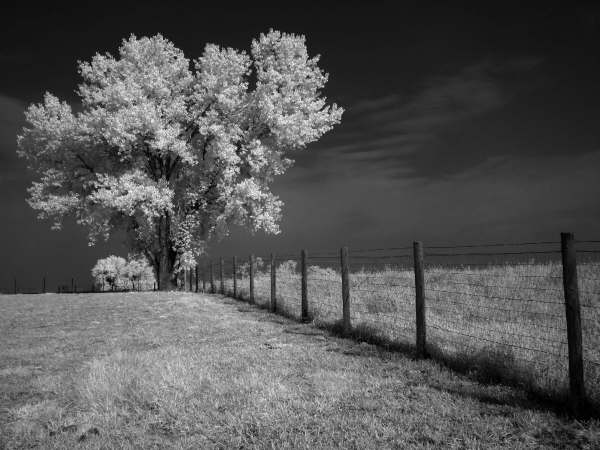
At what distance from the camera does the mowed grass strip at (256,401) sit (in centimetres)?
551

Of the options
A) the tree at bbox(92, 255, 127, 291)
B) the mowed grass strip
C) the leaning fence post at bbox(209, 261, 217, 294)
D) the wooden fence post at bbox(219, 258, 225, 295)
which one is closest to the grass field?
the mowed grass strip

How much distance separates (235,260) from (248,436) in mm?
19389

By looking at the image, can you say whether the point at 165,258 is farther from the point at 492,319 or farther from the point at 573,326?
the point at 573,326

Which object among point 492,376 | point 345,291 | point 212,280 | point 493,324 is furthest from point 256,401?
point 212,280

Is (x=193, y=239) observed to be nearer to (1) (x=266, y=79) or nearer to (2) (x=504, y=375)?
(1) (x=266, y=79)

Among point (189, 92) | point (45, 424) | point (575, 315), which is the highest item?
point (189, 92)

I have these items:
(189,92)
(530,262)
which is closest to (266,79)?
(189,92)

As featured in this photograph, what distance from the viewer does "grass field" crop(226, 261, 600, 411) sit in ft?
24.6

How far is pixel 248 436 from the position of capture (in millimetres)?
5648

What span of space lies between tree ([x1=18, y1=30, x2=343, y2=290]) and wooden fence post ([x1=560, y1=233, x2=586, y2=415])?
21989mm

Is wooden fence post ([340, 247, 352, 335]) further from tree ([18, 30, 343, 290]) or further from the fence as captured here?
tree ([18, 30, 343, 290])

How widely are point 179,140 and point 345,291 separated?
61.6 feet

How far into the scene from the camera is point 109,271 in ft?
219

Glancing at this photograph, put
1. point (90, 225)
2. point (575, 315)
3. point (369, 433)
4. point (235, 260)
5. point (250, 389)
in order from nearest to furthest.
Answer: point (369, 433) < point (575, 315) < point (250, 389) < point (235, 260) < point (90, 225)
